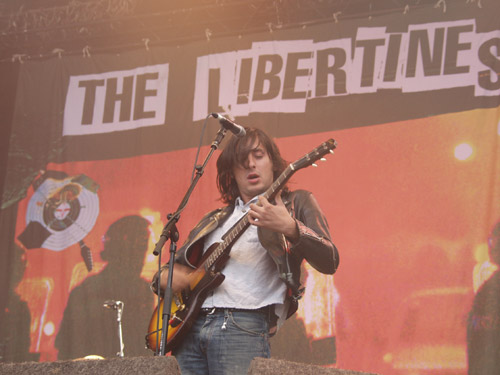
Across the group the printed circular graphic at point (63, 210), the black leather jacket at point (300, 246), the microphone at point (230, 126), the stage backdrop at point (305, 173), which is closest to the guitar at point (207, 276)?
the black leather jacket at point (300, 246)

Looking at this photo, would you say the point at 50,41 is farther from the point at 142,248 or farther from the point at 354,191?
the point at 354,191

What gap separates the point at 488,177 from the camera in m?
3.93

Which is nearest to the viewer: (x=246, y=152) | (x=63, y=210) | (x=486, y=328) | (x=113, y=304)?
(x=246, y=152)

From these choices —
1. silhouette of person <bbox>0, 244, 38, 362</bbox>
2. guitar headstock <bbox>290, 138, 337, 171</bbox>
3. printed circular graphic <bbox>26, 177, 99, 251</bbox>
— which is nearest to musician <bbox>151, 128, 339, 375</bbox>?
guitar headstock <bbox>290, 138, 337, 171</bbox>

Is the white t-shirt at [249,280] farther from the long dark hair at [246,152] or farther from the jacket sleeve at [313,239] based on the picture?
the long dark hair at [246,152]

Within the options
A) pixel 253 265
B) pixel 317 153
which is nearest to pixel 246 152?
pixel 317 153

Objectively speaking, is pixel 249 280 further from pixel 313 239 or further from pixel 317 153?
pixel 317 153

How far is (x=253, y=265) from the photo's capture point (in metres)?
2.33

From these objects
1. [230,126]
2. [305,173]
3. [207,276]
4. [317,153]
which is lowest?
[207,276]

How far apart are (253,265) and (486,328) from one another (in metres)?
2.12

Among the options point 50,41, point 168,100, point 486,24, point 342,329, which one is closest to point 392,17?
point 486,24

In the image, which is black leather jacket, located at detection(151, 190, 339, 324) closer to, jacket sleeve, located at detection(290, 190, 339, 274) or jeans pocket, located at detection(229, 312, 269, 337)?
jacket sleeve, located at detection(290, 190, 339, 274)

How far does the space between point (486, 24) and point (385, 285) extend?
2042 mm

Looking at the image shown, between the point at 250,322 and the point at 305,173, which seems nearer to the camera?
the point at 250,322
